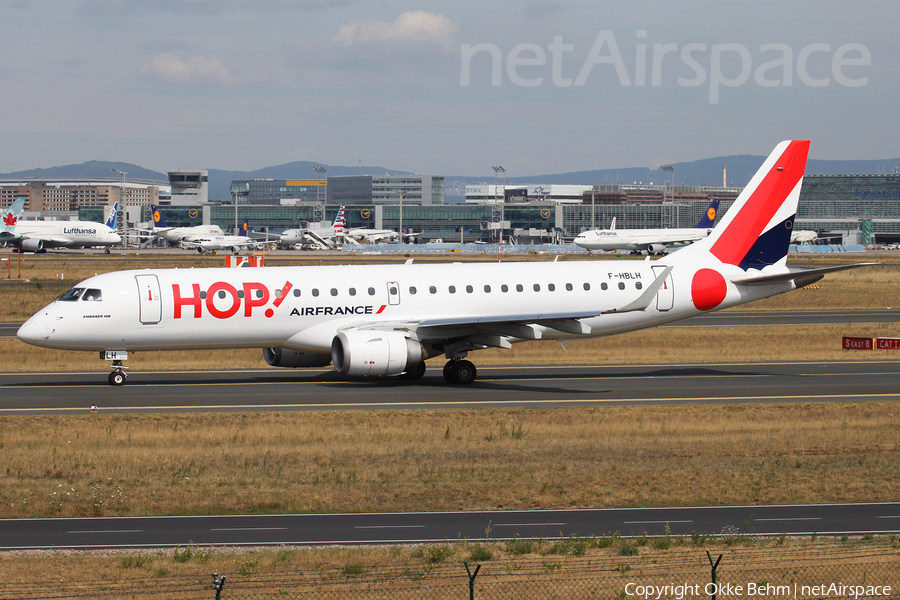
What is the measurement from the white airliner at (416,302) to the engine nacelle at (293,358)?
49 mm

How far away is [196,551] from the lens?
54.6 ft

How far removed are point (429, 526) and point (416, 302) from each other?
747 inches

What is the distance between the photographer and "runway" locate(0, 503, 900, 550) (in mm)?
17797

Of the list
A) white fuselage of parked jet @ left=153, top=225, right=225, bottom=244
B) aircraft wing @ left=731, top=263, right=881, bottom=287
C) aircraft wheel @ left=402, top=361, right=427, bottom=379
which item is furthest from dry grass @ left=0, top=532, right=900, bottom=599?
white fuselage of parked jet @ left=153, top=225, right=225, bottom=244

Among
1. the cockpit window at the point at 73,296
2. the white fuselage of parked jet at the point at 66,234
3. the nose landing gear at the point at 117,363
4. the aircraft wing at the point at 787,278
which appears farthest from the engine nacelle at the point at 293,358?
the white fuselage of parked jet at the point at 66,234

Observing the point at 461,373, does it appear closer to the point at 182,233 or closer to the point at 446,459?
the point at 446,459

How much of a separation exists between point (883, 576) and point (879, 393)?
70.1 ft

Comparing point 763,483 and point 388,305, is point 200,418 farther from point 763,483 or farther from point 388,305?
point 763,483

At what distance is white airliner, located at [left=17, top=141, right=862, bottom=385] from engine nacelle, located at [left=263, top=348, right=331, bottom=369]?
0.05m

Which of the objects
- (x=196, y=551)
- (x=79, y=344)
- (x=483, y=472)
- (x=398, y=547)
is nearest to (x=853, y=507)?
(x=483, y=472)

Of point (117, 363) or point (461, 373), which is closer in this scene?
point (117, 363)

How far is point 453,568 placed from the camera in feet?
51.7

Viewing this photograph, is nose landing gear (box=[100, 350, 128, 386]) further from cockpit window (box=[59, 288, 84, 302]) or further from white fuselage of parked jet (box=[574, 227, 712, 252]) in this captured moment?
white fuselage of parked jet (box=[574, 227, 712, 252])

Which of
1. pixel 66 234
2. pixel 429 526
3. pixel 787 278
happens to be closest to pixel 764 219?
pixel 787 278
